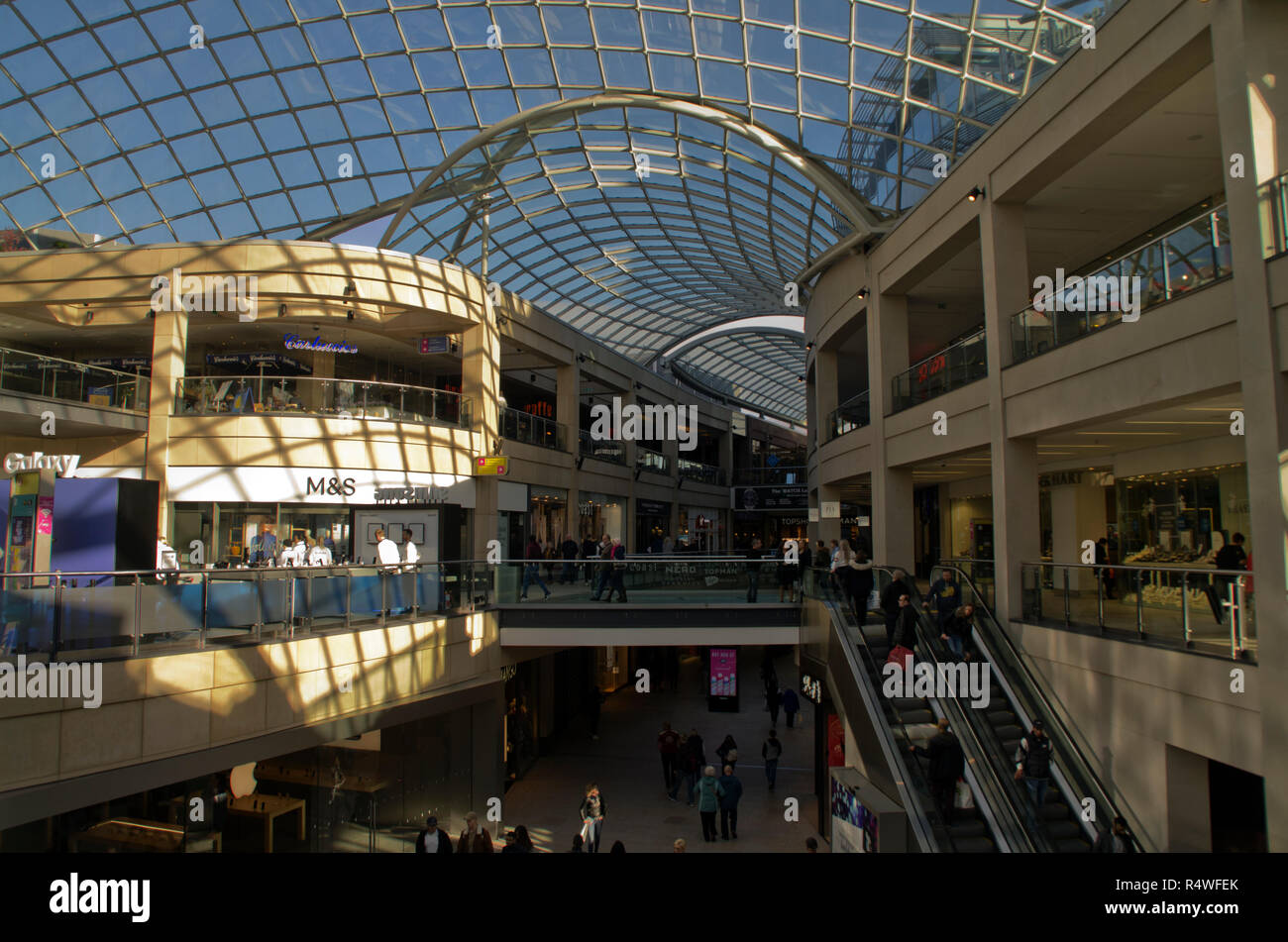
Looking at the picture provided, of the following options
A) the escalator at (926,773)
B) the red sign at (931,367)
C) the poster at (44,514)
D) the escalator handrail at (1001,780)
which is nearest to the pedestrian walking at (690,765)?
the escalator at (926,773)

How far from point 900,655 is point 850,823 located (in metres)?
3.08

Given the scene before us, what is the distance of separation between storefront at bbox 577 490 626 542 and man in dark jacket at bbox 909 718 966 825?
23.0m

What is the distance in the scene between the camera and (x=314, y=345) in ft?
84.4

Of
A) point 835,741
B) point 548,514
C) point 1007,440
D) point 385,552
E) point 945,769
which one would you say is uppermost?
point 1007,440

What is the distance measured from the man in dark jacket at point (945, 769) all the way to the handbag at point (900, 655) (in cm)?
276

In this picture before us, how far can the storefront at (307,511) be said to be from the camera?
2166 cm

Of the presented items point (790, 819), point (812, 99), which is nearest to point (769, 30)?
point (812, 99)

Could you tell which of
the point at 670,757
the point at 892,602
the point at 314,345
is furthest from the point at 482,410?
the point at 892,602

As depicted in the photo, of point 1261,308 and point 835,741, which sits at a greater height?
point 1261,308

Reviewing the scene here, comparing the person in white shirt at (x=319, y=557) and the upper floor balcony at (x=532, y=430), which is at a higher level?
the upper floor balcony at (x=532, y=430)

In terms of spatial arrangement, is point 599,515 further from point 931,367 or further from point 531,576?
point 931,367

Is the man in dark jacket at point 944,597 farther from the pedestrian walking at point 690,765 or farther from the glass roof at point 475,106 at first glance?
the glass roof at point 475,106

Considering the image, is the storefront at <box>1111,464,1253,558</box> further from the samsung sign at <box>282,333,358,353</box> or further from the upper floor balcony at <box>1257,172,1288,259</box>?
the samsung sign at <box>282,333,358,353</box>

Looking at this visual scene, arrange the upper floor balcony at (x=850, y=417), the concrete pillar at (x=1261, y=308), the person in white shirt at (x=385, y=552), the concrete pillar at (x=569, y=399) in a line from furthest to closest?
the concrete pillar at (x=569, y=399) < the upper floor balcony at (x=850, y=417) < the person in white shirt at (x=385, y=552) < the concrete pillar at (x=1261, y=308)
